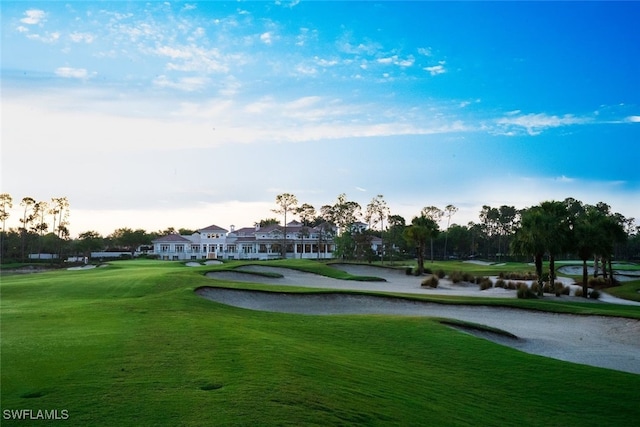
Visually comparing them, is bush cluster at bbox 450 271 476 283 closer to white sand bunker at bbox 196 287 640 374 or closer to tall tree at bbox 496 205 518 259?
white sand bunker at bbox 196 287 640 374

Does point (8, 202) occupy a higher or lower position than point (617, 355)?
higher

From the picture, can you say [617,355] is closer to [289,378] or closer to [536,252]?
[289,378]

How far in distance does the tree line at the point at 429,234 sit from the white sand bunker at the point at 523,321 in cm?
1604

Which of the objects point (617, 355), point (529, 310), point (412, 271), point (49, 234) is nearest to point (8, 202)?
point (49, 234)

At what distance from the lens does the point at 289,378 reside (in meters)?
9.48

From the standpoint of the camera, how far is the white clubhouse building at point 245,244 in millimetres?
111688

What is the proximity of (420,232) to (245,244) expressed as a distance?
60.0m

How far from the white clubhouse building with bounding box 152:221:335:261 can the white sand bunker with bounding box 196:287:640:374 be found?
80.1 metres

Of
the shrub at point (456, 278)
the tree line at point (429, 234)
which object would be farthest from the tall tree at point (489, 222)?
the shrub at point (456, 278)

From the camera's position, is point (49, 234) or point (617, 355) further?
point (49, 234)

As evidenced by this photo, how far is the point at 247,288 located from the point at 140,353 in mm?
20248

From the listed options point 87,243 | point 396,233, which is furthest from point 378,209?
point 87,243

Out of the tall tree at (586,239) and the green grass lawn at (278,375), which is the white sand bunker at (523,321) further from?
the tall tree at (586,239)

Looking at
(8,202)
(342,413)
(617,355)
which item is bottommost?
(617,355)
